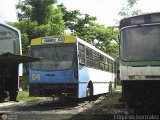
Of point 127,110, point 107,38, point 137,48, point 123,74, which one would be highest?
point 107,38

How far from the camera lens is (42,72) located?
625 inches

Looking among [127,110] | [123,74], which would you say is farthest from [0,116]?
[127,110]

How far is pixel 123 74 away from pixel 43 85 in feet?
17.8

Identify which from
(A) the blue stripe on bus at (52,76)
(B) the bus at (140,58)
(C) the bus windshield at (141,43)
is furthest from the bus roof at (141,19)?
(A) the blue stripe on bus at (52,76)

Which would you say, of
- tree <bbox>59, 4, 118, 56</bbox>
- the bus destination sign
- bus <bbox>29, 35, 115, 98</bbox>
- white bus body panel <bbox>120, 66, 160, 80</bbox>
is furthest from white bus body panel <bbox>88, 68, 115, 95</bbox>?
tree <bbox>59, 4, 118, 56</bbox>

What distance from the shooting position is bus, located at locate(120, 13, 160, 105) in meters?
11.2

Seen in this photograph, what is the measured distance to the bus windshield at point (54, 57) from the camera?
1555 cm

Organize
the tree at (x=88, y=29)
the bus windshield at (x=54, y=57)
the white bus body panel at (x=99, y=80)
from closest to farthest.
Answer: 1. the bus windshield at (x=54, y=57)
2. the white bus body panel at (x=99, y=80)
3. the tree at (x=88, y=29)

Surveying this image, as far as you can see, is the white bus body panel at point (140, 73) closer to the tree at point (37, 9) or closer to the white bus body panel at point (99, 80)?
the white bus body panel at point (99, 80)

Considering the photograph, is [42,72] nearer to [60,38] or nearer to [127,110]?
[60,38]

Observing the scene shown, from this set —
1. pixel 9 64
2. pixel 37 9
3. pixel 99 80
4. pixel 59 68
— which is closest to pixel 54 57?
pixel 59 68

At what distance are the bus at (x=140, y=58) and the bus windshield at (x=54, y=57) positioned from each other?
424cm

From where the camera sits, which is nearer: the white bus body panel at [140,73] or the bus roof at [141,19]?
the white bus body panel at [140,73]

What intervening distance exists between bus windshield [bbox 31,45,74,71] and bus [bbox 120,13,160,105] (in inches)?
167
